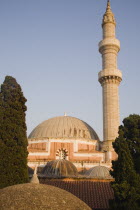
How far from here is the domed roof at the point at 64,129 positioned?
34.9m

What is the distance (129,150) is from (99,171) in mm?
11663

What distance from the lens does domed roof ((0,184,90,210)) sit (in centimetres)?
779

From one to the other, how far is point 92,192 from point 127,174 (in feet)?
17.6

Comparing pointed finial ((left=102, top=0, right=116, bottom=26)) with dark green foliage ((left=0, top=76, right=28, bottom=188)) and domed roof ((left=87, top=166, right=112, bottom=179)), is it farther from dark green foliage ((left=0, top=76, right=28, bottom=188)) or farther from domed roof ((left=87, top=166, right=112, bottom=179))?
dark green foliage ((left=0, top=76, right=28, bottom=188))

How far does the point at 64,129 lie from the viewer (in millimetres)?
35469

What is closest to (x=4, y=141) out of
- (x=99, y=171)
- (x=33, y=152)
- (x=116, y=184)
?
(x=116, y=184)

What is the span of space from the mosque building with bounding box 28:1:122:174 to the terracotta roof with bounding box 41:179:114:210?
36.5 ft

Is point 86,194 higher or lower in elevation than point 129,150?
lower

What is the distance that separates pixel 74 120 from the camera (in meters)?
37.8

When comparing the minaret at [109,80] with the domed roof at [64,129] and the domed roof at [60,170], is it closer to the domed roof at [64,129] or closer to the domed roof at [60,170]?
the domed roof at [64,129]

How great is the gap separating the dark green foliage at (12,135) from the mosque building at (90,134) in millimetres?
15813

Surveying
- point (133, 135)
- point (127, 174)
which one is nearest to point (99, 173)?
point (133, 135)

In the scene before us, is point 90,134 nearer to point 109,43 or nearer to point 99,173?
point 99,173

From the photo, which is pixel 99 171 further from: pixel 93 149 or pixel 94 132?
pixel 94 132
